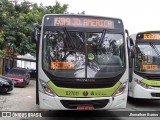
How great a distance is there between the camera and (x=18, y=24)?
99.6ft

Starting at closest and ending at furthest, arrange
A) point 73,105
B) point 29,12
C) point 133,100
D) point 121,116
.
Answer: point 73,105
point 121,116
point 133,100
point 29,12

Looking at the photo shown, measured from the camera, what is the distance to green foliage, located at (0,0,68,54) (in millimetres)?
29116

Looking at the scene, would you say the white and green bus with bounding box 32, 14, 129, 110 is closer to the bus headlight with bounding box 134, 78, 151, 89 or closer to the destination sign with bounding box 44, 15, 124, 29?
the destination sign with bounding box 44, 15, 124, 29

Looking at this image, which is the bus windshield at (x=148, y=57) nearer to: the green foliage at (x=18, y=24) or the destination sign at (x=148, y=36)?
the destination sign at (x=148, y=36)

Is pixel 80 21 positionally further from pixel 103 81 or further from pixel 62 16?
pixel 103 81

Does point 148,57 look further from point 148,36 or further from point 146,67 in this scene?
point 148,36

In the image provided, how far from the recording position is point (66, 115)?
413 inches

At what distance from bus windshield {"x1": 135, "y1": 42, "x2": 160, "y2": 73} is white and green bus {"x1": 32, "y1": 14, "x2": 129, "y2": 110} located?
387 cm

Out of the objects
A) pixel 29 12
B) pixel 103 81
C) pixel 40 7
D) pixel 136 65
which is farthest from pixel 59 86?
pixel 40 7

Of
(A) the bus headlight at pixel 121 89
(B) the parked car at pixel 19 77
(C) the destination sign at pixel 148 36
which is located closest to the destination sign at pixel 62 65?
(A) the bus headlight at pixel 121 89

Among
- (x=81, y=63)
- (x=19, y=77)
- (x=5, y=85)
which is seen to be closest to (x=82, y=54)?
(x=81, y=63)

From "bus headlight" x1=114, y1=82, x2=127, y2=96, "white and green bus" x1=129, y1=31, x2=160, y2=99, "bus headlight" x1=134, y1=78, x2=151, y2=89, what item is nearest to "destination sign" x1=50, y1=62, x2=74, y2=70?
"bus headlight" x1=114, y1=82, x2=127, y2=96

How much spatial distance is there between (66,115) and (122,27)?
3.46 m

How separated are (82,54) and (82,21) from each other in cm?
103
